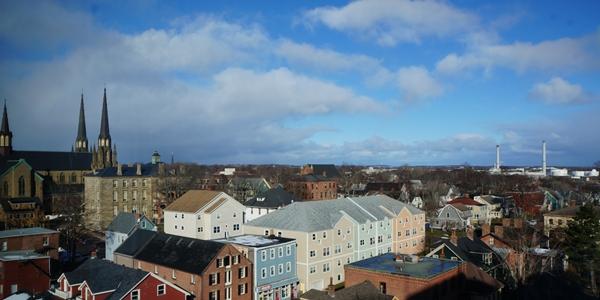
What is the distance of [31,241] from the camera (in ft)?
154

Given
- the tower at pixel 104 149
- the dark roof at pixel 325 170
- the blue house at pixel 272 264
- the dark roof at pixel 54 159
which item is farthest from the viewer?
the dark roof at pixel 325 170

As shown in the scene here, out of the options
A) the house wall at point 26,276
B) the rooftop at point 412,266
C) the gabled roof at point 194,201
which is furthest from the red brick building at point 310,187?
the house wall at point 26,276

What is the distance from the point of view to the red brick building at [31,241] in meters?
45.5

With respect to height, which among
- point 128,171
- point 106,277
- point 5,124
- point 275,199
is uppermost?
point 5,124

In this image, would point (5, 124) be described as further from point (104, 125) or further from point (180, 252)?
point (180, 252)

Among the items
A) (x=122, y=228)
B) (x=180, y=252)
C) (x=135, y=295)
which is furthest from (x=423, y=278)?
(x=122, y=228)

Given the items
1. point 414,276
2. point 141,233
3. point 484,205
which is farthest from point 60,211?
point 484,205

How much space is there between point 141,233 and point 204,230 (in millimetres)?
11963

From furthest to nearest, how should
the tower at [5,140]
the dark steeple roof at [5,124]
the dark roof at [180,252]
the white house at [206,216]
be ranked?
the dark steeple roof at [5,124], the tower at [5,140], the white house at [206,216], the dark roof at [180,252]

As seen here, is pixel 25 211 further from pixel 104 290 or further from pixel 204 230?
pixel 104 290

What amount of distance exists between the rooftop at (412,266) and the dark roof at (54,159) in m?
77.9

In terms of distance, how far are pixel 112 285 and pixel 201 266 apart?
6578 millimetres

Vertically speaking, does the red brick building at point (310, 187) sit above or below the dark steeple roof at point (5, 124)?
below

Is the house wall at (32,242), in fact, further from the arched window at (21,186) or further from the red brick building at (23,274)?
the arched window at (21,186)
